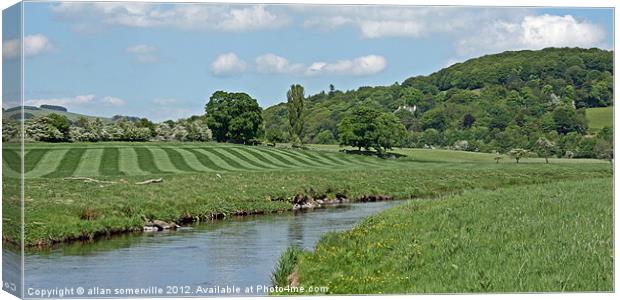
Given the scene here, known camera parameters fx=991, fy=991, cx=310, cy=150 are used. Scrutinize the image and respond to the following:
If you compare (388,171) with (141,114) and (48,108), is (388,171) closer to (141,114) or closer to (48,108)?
(141,114)

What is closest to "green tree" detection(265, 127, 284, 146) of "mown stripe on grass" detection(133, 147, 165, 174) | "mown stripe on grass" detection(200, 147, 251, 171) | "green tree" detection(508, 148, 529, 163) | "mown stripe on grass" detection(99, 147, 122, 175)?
"mown stripe on grass" detection(200, 147, 251, 171)

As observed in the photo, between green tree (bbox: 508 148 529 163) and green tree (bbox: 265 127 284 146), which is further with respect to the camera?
green tree (bbox: 508 148 529 163)

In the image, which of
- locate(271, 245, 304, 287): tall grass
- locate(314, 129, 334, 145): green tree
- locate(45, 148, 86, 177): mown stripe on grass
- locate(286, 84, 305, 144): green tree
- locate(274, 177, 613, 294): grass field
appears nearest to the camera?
locate(274, 177, 613, 294): grass field

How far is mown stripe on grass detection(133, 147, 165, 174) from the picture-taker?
Answer: 62.4ft

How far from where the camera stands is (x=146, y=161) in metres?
20.0

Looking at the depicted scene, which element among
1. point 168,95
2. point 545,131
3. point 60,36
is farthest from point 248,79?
point 545,131

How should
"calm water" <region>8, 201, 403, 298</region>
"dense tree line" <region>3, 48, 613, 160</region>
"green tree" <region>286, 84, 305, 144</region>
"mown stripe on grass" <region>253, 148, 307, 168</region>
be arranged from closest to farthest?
"calm water" <region>8, 201, 403, 298</region> → "dense tree line" <region>3, 48, 613, 160</region> → "green tree" <region>286, 84, 305, 144</region> → "mown stripe on grass" <region>253, 148, 307, 168</region>

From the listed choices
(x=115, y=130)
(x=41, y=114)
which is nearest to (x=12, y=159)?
(x=41, y=114)

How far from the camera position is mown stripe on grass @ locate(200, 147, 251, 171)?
20.0m

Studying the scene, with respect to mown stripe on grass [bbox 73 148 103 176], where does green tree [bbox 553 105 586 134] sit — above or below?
above

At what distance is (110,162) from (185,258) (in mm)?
2413

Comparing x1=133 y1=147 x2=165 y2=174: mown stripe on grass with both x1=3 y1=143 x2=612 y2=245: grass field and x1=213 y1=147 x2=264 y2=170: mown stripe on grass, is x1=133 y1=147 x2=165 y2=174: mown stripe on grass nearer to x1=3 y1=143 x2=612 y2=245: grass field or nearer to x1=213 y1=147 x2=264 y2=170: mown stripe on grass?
x1=3 y1=143 x2=612 y2=245: grass field

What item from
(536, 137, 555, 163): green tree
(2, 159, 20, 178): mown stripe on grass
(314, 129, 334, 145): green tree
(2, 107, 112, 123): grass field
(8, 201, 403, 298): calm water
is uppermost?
(2, 107, 112, 123): grass field

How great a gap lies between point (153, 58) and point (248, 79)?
1.79 metres
